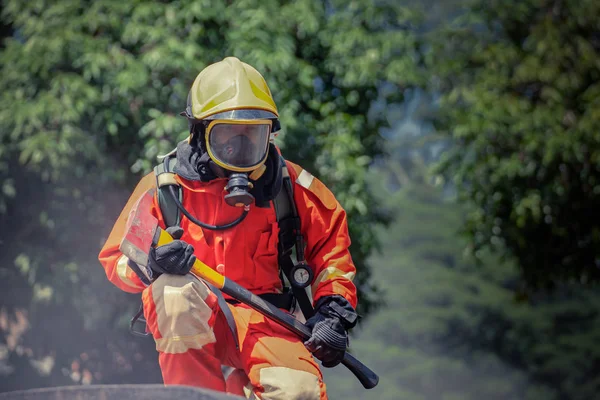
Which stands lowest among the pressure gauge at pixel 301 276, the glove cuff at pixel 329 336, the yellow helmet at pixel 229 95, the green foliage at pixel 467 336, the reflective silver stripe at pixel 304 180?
the green foliage at pixel 467 336

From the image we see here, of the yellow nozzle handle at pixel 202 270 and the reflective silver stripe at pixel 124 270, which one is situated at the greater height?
the yellow nozzle handle at pixel 202 270

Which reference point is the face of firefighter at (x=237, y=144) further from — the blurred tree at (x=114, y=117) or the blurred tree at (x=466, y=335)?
the blurred tree at (x=466, y=335)

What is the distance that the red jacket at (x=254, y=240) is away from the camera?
336 cm

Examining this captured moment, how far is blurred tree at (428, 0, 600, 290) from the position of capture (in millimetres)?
7477

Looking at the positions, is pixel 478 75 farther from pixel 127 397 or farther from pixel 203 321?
pixel 127 397

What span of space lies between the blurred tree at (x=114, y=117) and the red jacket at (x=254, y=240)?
8.46 feet

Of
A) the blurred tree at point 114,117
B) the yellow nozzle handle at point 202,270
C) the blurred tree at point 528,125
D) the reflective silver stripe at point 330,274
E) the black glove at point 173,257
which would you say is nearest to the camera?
the black glove at point 173,257

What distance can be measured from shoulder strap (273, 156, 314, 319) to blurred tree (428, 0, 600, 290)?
4.05 m

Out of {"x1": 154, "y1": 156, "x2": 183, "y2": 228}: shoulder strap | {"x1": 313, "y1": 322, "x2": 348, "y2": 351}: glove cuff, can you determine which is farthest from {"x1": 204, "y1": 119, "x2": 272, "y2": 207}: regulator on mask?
{"x1": 313, "y1": 322, "x2": 348, "y2": 351}: glove cuff

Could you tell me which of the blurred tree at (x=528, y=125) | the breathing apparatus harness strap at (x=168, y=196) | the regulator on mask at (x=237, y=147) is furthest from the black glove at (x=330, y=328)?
the blurred tree at (x=528, y=125)

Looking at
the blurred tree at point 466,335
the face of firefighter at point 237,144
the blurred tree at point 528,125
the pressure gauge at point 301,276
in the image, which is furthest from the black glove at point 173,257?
the blurred tree at point 466,335

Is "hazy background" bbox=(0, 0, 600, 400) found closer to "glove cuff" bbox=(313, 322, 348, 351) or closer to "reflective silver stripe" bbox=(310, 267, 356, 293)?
"reflective silver stripe" bbox=(310, 267, 356, 293)

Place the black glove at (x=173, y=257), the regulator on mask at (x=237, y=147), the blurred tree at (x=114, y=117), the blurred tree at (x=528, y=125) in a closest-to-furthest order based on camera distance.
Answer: the black glove at (x=173, y=257) → the regulator on mask at (x=237, y=147) → the blurred tree at (x=114, y=117) → the blurred tree at (x=528, y=125)

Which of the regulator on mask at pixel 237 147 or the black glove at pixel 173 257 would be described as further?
the regulator on mask at pixel 237 147
